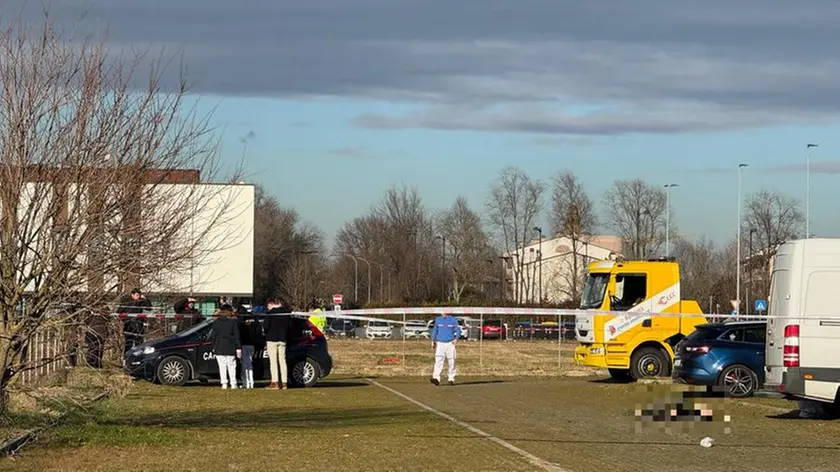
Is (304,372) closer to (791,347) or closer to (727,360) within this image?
(727,360)

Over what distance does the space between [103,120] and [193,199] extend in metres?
2.58

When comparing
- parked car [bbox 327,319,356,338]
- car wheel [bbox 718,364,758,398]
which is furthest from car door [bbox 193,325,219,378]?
parked car [bbox 327,319,356,338]

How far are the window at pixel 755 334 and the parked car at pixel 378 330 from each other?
132 ft

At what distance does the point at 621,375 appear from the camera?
31.0 metres

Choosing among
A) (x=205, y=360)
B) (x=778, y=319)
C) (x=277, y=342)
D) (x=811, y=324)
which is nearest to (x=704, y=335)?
(x=778, y=319)

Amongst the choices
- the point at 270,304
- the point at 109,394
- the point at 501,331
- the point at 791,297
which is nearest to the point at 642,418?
the point at 791,297

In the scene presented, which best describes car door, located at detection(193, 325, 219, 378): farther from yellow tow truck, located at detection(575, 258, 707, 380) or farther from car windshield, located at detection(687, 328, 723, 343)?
car windshield, located at detection(687, 328, 723, 343)

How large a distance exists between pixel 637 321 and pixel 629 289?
0.89 m

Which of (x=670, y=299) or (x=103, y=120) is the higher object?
(x=103, y=120)

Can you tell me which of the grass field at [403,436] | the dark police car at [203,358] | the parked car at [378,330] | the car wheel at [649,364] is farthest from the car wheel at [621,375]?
the parked car at [378,330]

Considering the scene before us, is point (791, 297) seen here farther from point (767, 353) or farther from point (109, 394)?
point (109, 394)

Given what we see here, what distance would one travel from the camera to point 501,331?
70.2 m

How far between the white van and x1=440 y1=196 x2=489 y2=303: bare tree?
8148 cm

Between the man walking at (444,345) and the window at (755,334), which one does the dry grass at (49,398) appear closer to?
the man walking at (444,345)
